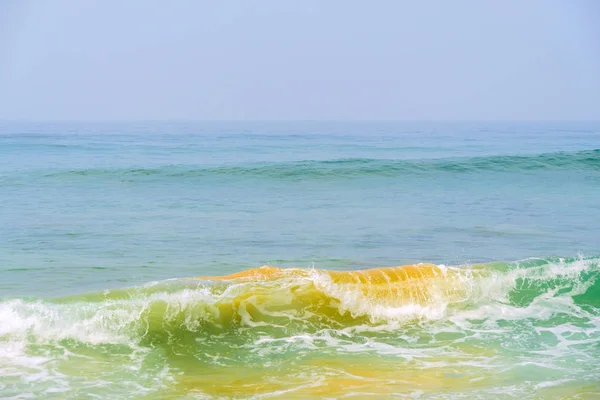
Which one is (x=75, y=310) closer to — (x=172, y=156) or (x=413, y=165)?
(x=413, y=165)

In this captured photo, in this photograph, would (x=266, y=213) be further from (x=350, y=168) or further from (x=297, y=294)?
(x=350, y=168)

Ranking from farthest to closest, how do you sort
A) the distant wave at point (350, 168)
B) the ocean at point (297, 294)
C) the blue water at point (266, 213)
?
the distant wave at point (350, 168), the blue water at point (266, 213), the ocean at point (297, 294)

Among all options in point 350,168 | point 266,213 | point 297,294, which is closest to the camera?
point 297,294

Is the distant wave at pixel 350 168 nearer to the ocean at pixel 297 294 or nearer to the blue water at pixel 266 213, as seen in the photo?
the blue water at pixel 266 213

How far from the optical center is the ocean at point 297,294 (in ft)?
24.6

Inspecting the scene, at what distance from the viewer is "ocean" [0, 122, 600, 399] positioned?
24.6ft

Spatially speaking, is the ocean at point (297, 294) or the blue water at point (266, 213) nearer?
the ocean at point (297, 294)

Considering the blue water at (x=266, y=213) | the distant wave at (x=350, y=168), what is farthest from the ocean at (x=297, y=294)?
the distant wave at (x=350, y=168)

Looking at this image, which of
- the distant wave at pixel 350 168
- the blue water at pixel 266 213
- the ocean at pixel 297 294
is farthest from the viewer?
the distant wave at pixel 350 168

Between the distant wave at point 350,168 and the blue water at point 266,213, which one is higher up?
the distant wave at point 350,168

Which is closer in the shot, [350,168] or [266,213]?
[266,213]

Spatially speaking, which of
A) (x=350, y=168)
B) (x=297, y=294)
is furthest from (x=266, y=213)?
(x=350, y=168)

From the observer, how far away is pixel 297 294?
990 cm

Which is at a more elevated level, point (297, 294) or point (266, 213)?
point (266, 213)
